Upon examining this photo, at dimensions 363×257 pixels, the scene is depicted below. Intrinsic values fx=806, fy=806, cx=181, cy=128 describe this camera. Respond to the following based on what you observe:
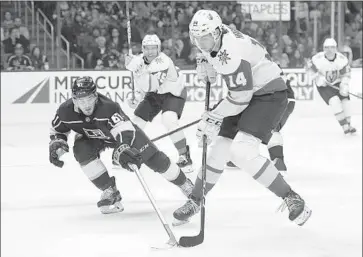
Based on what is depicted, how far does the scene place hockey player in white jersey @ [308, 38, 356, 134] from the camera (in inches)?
265

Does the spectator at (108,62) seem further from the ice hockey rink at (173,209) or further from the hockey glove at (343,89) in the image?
the hockey glove at (343,89)

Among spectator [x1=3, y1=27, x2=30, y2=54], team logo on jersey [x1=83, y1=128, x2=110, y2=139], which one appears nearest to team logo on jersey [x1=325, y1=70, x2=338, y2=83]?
spectator [x1=3, y1=27, x2=30, y2=54]

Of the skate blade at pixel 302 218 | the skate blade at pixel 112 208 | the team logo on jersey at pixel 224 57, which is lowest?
the skate blade at pixel 112 208

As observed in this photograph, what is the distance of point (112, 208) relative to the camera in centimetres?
371

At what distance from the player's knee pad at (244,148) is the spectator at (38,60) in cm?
510

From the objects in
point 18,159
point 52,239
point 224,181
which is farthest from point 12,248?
point 18,159

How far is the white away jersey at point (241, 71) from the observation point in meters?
2.97

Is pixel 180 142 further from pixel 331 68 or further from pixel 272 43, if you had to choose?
pixel 272 43

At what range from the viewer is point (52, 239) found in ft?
10.5

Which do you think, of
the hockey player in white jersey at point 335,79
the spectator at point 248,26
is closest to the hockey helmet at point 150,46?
the hockey player in white jersey at point 335,79

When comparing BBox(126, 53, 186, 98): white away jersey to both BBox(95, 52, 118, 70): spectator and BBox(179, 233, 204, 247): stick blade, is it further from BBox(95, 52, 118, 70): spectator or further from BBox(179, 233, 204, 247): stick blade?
BBox(95, 52, 118, 70): spectator

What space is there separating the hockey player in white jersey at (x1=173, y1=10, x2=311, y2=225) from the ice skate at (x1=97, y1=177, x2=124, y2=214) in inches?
18.6

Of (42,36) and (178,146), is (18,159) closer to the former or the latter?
(178,146)

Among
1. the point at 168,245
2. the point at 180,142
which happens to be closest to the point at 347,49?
the point at 180,142
